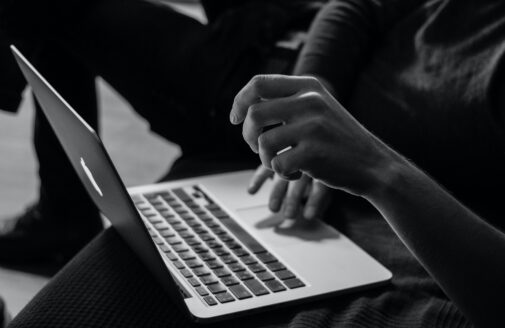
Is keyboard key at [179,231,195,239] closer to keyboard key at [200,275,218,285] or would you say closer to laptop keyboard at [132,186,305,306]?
laptop keyboard at [132,186,305,306]

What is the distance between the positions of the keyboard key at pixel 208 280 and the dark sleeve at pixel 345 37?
1.49 ft

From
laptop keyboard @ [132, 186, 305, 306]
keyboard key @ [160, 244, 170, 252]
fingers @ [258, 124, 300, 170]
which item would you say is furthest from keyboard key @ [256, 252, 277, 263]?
fingers @ [258, 124, 300, 170]

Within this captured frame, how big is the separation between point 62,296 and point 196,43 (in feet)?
1.97

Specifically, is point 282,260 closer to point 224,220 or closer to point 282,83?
point 224,220

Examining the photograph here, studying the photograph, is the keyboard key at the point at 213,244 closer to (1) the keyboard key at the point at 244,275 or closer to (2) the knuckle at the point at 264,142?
(1) the keyboard key at the point at 244,275

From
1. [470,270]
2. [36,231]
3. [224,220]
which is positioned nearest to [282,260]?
[224,220]

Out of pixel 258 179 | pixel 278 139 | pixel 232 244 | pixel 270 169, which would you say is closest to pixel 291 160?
pixel 278 139

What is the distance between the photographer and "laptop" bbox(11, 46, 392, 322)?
0.71 meters

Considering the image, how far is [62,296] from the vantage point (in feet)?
2.51

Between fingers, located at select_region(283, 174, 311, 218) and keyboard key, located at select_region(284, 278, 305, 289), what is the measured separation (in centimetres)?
17

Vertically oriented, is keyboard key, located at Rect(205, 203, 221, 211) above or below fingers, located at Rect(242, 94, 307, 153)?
below

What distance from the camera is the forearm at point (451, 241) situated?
→ 2.19 ft

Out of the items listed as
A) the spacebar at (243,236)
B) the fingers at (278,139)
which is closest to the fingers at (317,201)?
the spacebar at (243,236)

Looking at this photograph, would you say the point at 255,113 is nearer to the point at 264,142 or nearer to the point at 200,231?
the point at 264,142
